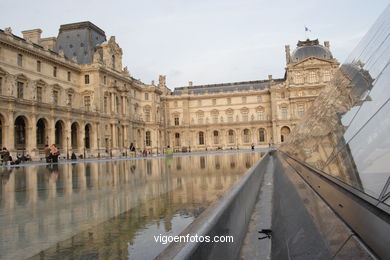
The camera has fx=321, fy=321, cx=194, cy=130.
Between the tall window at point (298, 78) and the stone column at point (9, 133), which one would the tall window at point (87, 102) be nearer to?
the stone column at point (9, 133)

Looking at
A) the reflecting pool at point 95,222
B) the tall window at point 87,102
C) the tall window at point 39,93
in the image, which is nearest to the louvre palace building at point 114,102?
the tall window at point 87,102

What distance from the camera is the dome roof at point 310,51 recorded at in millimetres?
58250

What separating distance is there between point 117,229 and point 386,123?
2.28 m

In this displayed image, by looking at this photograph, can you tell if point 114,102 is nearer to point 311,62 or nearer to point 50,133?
point 50,133

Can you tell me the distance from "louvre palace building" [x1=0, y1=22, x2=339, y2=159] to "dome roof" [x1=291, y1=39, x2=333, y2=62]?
0.58 ft

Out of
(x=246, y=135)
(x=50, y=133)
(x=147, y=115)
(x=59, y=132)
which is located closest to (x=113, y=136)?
(x=59, y=132)

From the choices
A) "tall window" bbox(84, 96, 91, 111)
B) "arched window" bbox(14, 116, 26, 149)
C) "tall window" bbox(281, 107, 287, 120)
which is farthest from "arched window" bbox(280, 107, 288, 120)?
"arched window" bbox(14, 116, 26, 149)

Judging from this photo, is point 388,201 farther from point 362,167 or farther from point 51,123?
point 51,123

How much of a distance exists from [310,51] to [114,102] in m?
37.2

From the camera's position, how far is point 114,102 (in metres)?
42.4

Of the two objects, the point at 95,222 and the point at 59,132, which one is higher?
the point at 59,132

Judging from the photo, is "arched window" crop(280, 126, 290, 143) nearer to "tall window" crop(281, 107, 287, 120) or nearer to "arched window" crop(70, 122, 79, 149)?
"tall window" crop(281, 107, 287, 120)

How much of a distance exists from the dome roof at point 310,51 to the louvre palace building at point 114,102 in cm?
18

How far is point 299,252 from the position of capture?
1765mm
